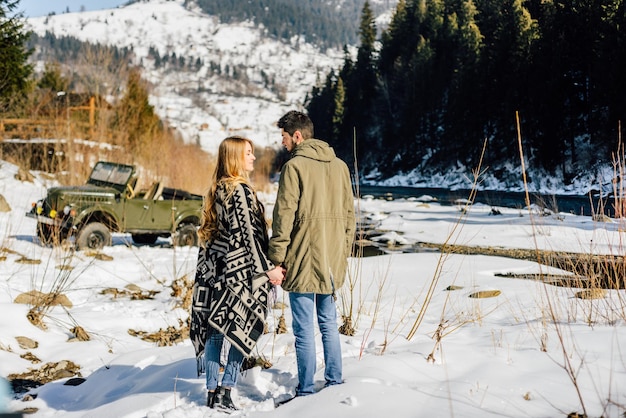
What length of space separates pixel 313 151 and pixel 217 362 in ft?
5.10

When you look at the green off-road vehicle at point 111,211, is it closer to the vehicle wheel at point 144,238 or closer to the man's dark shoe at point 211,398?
the vehicle wheel at point 144,238

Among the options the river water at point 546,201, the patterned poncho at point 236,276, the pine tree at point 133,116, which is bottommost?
the river water at point 546,201

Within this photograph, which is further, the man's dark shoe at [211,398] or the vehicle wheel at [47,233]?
the vehicle wheel at [47,233]

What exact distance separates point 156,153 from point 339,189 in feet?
57.3

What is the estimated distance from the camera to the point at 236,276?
11.6 ft

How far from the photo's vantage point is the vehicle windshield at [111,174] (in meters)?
11.9

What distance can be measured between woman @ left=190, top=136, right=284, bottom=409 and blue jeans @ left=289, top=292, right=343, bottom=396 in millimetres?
220

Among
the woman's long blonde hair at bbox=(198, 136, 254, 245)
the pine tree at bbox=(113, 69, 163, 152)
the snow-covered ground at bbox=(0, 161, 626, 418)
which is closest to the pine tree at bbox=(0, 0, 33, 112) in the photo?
the pine tree at bbox=(113, 69, 163, 152)

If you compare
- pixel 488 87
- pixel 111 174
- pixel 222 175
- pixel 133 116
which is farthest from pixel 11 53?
pixel 488 87

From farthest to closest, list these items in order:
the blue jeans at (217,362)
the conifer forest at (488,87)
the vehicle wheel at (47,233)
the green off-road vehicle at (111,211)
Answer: the conifer forest at (488,87), the green off-road vehicle at (111,211), the vehicle wheel at (47,233), the blue jeans at (217,362)

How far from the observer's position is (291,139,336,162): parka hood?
3.58 m

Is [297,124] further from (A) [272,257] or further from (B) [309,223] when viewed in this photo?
(A) [272,257]

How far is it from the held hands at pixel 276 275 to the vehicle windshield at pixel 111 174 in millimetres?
9113

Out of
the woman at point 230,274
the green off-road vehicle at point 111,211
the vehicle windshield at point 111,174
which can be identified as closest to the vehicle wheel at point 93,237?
the green off-road vehicle at point 111,211
